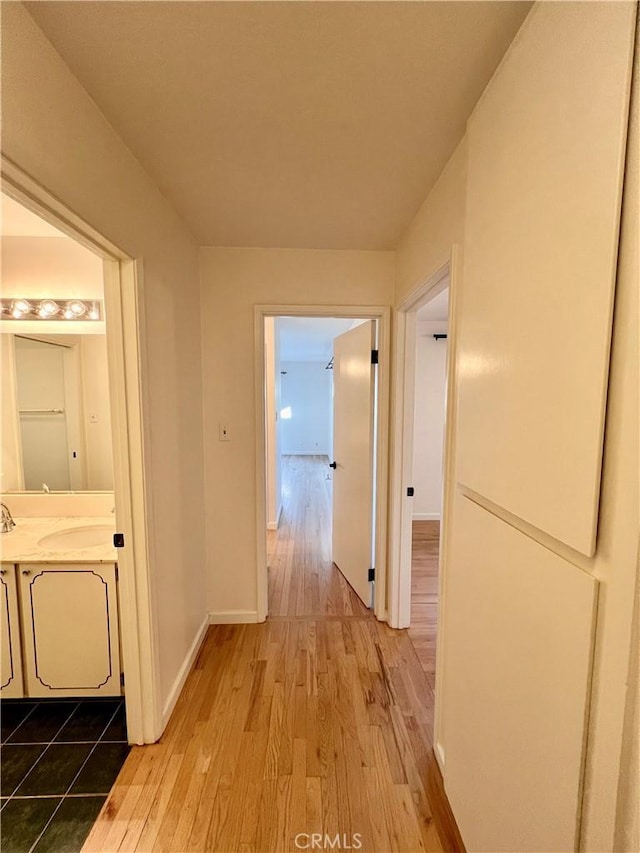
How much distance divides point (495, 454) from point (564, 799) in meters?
0.67

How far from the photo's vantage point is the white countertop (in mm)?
1580

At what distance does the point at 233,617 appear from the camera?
235cm

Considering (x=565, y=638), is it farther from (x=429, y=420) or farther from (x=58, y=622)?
(x=429, y=420)

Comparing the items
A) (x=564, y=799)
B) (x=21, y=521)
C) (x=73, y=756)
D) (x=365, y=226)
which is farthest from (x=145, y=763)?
(x=365, y=226)

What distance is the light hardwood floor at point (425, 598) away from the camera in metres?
2.06


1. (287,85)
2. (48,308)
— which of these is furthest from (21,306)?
(287,85)

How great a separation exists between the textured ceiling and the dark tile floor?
2.43 m

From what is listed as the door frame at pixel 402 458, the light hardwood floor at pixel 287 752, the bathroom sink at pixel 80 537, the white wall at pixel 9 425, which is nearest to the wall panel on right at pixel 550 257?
the door frame at pixel 402 458

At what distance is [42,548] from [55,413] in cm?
89

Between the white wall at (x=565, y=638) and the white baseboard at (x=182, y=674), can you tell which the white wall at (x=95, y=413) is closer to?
the white baseboard at (x=182, y=674)

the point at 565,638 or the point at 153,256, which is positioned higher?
the point at 153,256

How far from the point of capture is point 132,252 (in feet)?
4.43

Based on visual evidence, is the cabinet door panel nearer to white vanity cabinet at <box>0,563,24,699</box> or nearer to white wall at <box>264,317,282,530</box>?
white vanity cabinet at <box>0,563,24,699</box>

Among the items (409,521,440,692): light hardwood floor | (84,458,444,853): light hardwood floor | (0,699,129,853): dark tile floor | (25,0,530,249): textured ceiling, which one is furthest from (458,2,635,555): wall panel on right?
(0,699,129,853): dark tile floor
